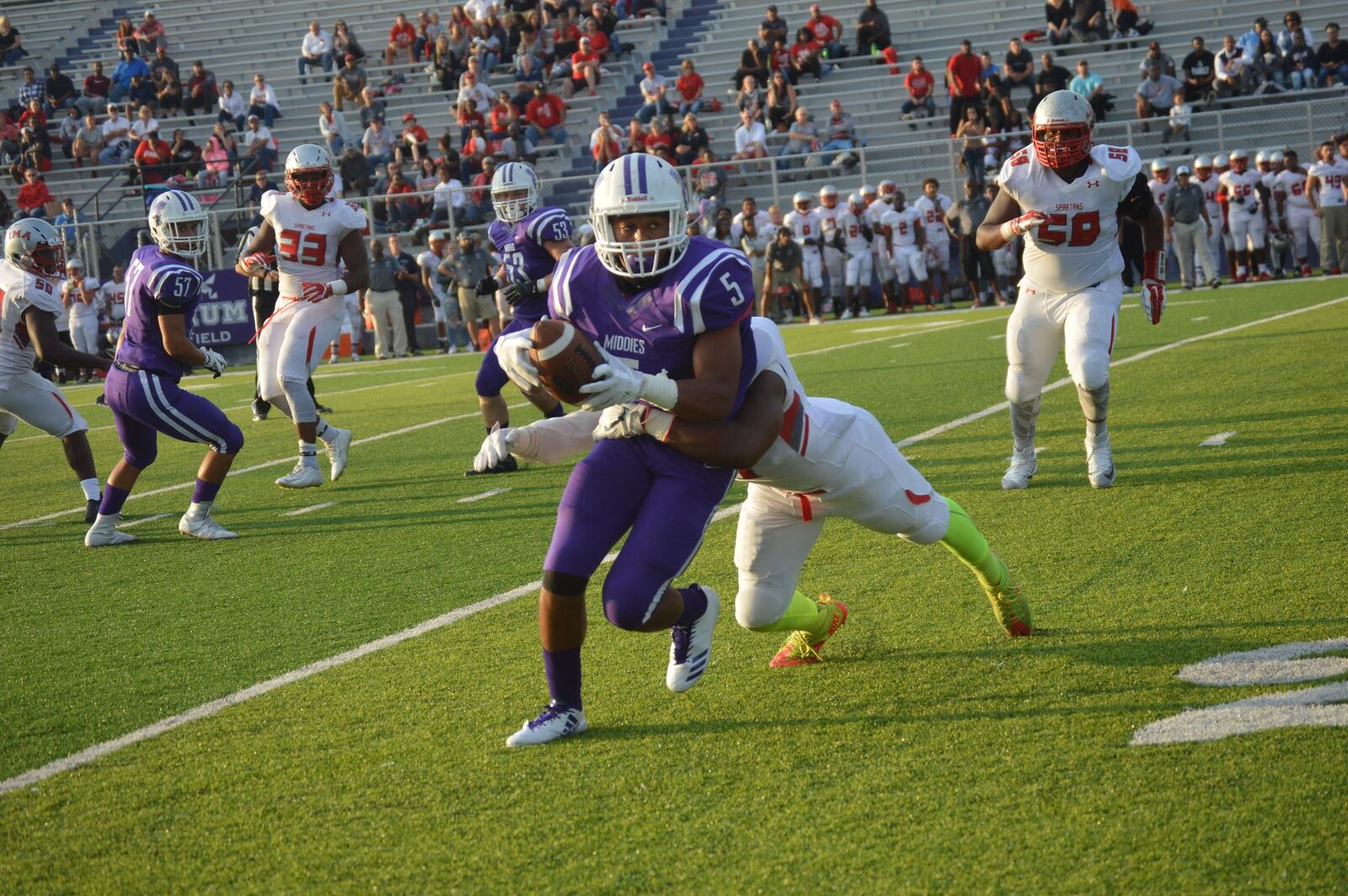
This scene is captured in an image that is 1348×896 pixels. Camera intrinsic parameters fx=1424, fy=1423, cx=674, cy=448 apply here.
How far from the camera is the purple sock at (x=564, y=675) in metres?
3.78

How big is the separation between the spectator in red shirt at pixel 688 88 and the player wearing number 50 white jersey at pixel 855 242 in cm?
501

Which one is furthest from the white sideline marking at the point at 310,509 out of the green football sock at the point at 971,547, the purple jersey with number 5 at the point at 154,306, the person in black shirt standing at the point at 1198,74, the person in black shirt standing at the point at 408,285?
the person in black shirt standing at the point at 1198,74

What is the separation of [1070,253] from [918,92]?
16962 millimetres

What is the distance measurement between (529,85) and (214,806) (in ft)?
74.6

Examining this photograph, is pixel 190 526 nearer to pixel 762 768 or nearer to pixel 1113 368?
pixel 762 768

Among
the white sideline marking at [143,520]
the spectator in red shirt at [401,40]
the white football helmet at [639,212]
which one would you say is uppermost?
the spectator in red shirt at [401,40]

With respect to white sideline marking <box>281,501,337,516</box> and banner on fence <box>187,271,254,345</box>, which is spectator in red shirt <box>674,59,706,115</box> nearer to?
banner on fence <box>187,271,254,345</box>

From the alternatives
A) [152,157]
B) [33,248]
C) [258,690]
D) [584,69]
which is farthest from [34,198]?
[258,690]

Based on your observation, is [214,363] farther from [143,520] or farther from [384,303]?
[384,303]

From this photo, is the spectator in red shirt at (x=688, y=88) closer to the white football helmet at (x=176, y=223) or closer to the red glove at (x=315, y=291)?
the red glove at (x=315, y=291)

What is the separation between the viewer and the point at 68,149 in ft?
89.7

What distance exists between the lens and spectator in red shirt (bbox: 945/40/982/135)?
2184cm

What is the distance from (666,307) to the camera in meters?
3.73

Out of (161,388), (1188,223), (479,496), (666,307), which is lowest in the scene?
(479,496)
